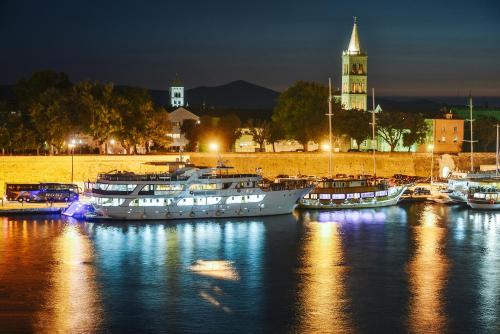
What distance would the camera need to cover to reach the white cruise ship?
145 feet

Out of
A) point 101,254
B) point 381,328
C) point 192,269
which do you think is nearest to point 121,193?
point 101,254

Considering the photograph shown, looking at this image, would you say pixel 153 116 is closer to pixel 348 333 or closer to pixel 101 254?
pixel 101 254

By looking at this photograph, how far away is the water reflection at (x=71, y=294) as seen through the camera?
86.8 feet

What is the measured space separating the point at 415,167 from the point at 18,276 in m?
36.6

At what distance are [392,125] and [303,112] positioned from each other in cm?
677

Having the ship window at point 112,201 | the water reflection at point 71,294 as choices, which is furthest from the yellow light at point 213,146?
the water reflection at point 71,294

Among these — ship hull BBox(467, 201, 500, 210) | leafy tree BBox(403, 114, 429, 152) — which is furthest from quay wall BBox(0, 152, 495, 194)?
ship hull BBox(467, 201, 500, 210)

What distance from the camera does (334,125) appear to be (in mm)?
67500

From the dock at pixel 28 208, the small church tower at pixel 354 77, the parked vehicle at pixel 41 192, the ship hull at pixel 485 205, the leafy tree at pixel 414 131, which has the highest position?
the small church tower at pixel 354 77

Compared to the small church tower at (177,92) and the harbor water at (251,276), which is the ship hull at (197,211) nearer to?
the harbor water at (251,276)

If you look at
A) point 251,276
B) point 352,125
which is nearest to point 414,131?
point 352,125

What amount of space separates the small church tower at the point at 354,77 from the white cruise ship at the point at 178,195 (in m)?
39.3

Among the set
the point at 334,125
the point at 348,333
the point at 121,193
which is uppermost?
the point at 334,125

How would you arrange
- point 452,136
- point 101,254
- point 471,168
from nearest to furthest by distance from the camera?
1. point 101,254
2. point 471,168
3. point 452,136
